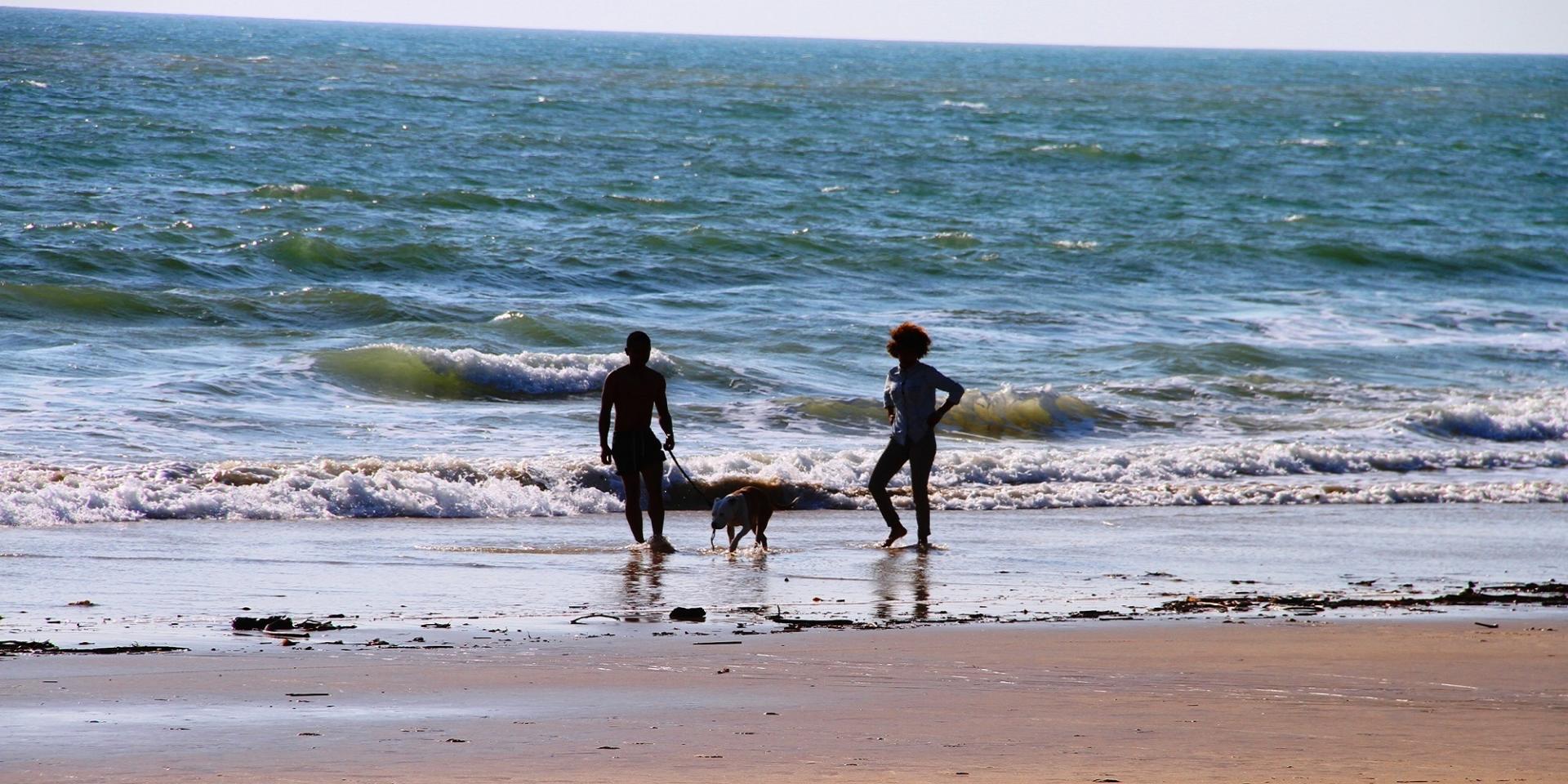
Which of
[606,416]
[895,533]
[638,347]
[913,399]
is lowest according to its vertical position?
[895,533]

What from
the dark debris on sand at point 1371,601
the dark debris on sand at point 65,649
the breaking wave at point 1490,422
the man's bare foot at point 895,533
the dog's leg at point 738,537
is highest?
the dark debris on sand at point 65,649

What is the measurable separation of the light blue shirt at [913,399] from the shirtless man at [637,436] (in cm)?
137

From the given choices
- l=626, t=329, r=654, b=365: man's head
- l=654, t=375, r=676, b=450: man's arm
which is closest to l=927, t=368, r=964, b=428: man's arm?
l=654, t=375, r=676, b=450: man's arm

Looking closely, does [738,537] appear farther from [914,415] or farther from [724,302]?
[724,302]

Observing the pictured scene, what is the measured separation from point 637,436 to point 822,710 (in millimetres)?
4785

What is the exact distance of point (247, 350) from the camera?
16.9 meters

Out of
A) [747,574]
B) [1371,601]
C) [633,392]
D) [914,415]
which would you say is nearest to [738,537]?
[747,574]

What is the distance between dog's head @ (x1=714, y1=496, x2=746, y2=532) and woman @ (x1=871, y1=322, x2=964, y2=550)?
3.34 ft

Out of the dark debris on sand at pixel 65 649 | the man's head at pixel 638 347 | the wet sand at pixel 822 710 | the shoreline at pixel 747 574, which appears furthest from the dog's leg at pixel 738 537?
the dark debris on sand at pixel 65 649

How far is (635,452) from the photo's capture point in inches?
385

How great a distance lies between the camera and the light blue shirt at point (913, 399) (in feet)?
32.7

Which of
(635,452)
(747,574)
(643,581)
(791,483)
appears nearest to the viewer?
(643,581)

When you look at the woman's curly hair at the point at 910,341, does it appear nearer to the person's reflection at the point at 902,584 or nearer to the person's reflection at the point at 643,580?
the person's reflection at the point at 902,584

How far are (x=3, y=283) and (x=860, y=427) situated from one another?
10.8 m
